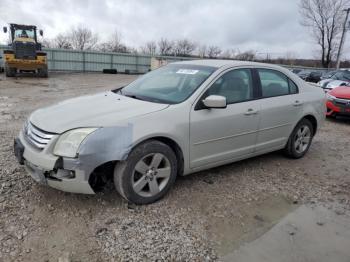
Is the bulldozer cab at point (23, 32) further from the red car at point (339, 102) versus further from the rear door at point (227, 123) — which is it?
the rear door at point (227, 123)

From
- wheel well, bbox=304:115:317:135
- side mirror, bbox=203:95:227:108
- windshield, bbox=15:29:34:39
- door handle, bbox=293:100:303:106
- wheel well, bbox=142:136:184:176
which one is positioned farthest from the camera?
windshield, bbox=15:29:34:39

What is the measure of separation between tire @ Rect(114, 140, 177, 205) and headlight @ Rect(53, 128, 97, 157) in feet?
1.44

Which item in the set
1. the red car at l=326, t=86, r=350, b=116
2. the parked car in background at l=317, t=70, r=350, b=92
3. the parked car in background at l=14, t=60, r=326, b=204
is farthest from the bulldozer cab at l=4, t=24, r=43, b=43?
the parked car in background at l=14, t=60, r=326, b=204

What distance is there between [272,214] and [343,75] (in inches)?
398

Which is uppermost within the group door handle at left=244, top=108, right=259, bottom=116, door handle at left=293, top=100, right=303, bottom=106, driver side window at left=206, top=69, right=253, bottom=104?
driver side window at left=206, top=69, right=253, bottom=104

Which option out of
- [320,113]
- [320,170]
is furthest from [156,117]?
[320,113]

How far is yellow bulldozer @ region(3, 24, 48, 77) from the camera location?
18578mm

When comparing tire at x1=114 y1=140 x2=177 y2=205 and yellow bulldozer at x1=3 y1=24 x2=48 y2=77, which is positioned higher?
yellow bulldozer at x1=3 y1=24 x2=48 y2=77

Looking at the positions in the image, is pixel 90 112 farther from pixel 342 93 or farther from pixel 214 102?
pixel 342 93

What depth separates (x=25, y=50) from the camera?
18844 mm

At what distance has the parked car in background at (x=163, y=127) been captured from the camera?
2.79 metres

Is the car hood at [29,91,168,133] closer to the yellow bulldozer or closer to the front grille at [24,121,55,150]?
the front grille at [24,121,55,150]

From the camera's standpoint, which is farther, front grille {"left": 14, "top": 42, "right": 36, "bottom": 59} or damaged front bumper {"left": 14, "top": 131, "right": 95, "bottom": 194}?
front grille {"left": 14, "top": 42, "right": 36, "bottom": 59}

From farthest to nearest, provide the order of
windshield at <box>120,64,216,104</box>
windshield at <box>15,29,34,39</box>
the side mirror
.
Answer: windshield at <box>15,29,34,39</box>
windshield at <box>120,64,216,104</box>
the side mirror
